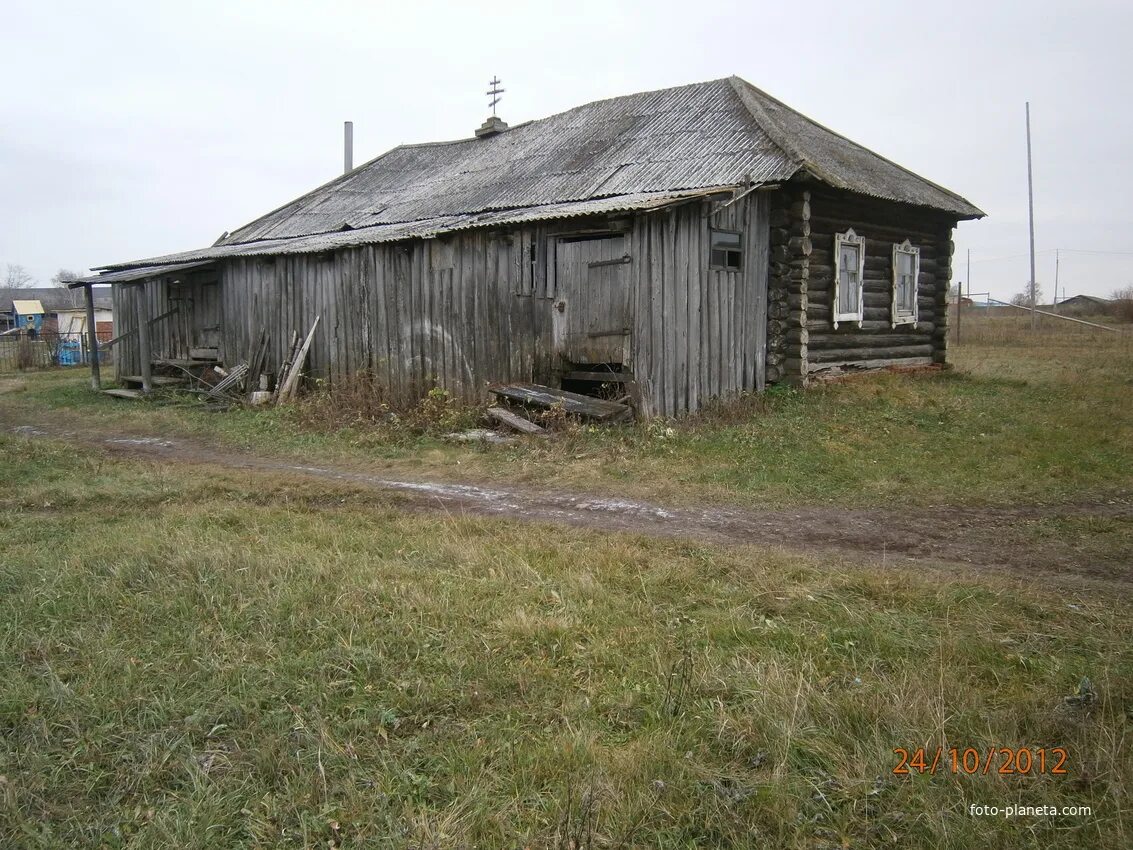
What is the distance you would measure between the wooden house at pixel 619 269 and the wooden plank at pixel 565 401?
39 centimetres

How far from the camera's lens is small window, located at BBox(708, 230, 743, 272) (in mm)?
10898

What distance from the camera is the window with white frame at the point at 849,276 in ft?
42.8

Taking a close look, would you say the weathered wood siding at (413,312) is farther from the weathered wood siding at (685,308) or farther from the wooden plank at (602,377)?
the weathered wood siding at (685,308)

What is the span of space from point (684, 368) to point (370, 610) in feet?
23.6

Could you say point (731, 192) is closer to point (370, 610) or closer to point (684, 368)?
point (684, 368)

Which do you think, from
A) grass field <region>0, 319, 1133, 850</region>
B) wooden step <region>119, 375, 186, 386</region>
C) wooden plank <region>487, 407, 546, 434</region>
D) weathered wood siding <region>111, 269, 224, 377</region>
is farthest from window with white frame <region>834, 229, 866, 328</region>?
wooden step <region>119, 375, 186, 386</region>

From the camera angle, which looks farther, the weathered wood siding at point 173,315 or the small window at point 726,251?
the weathered wood siding at point 173,315

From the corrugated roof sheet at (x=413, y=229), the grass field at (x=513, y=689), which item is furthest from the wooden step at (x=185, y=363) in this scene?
the grass field at (x=513, y=689)

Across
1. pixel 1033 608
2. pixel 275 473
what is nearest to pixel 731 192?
pixel 275 473

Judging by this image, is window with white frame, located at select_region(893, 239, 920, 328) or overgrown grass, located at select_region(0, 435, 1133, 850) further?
window with white frame, located at select_region(893, 239, 920, 328)

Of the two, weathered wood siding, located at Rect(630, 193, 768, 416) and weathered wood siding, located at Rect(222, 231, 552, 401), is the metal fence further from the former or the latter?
weathered wood siding, located at Rect(630, 193, 768, 416)
